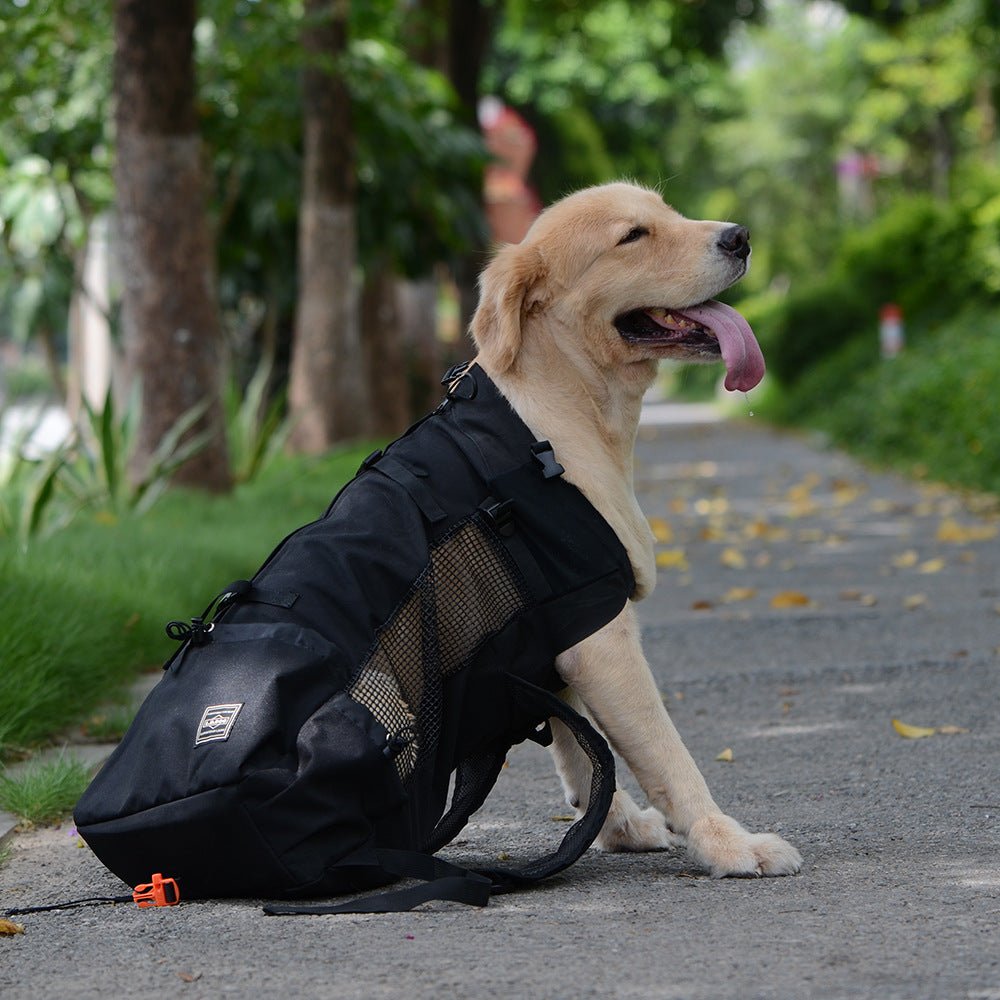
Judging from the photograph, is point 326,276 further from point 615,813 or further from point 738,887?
point 738,887

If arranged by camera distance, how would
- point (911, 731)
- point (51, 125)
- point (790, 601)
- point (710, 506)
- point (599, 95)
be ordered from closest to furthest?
point (911, 731)
point (790, 601)
point (710, 506)
point (51, 125)
point (599, 95)

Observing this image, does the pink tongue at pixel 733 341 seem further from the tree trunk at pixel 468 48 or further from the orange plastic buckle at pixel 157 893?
the tree trunk at pixel 468 48

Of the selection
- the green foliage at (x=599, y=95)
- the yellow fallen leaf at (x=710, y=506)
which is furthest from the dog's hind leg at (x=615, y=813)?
the green foliage at (x=599, y=95)

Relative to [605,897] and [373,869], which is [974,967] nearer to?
[605,897]

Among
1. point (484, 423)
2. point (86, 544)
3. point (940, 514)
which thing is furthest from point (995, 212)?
point (484, 423)

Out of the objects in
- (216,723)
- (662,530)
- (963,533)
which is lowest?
(662,530)

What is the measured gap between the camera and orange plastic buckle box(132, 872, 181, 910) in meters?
3.51

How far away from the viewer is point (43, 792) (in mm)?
4441

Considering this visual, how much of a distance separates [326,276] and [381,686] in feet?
36.2

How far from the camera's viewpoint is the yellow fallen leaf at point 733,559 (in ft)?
32.3

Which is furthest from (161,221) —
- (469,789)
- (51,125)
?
(469,789)

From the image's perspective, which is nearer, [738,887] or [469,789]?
[738,887]

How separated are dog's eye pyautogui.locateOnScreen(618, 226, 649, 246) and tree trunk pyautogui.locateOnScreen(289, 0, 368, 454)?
10.1 meters

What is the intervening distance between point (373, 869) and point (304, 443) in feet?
36.9
